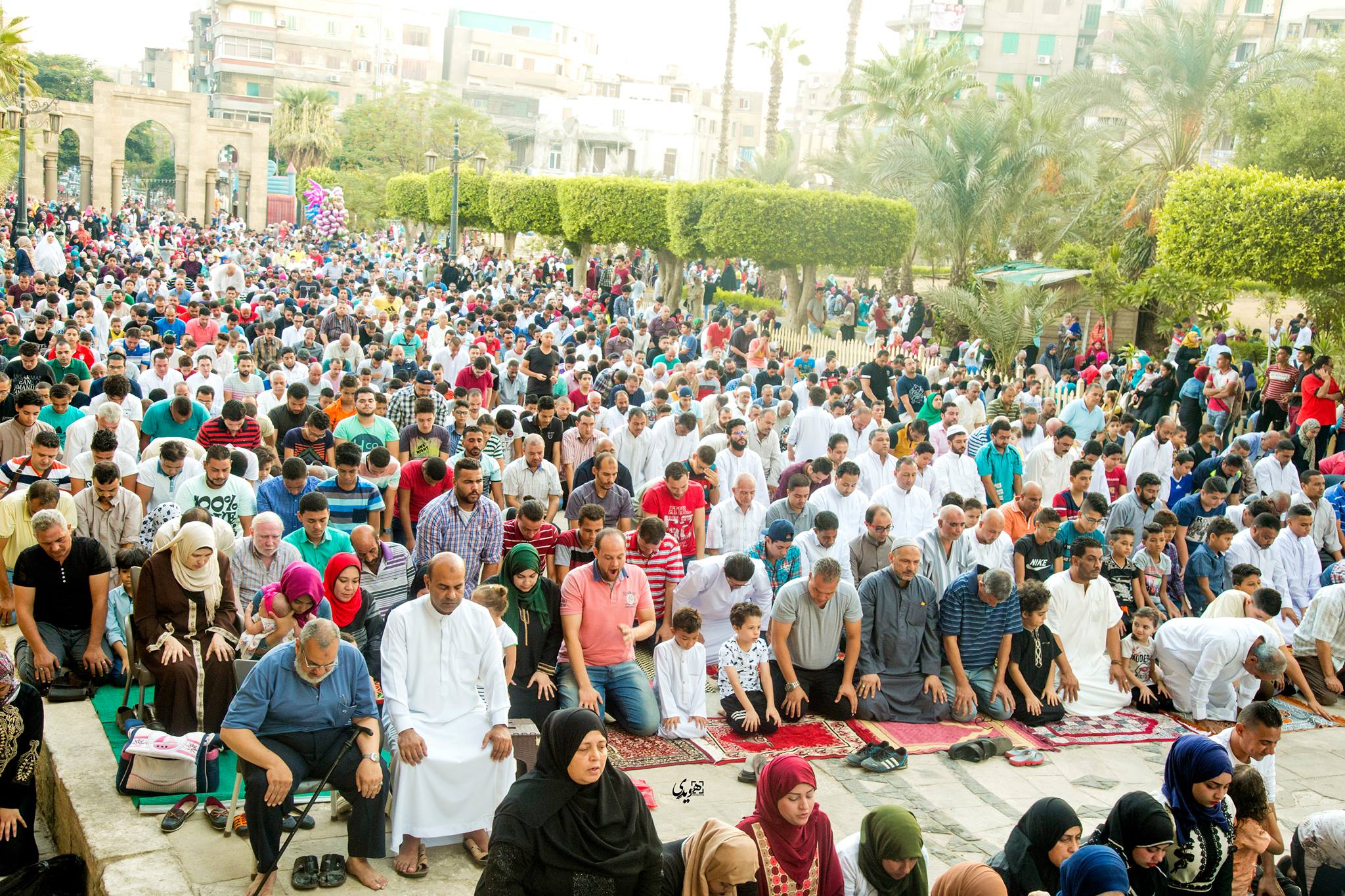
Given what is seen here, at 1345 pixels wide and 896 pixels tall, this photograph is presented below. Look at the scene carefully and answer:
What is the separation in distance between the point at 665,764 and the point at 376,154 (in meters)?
54.3

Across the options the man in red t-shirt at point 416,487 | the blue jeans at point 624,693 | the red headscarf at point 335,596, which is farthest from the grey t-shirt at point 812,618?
the man in red t-shirt at point 416,487

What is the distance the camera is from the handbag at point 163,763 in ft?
19.5

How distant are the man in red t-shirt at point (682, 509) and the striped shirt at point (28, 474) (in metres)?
4.15

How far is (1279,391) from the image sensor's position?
1517 cm

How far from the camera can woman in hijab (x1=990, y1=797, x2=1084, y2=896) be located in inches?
186

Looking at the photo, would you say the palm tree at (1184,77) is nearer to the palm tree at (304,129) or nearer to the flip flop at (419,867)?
the flip flop at (419,867)

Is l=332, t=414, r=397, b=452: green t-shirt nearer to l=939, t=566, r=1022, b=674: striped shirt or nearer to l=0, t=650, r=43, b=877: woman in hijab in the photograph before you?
l=0, t=650, r=43, b=877: woman in hijab

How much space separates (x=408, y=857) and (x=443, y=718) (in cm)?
65

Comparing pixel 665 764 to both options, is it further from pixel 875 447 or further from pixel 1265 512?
pixel 1265 512

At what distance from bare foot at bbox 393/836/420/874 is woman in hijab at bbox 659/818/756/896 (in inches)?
62.6

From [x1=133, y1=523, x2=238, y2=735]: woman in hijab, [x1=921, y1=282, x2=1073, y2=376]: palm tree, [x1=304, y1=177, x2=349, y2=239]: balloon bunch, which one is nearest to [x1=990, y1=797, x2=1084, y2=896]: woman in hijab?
[x1=133, y1=523, x2=238, y2=735]: woman in hijab

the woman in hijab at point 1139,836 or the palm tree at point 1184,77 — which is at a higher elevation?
the palm tree at point 1184,77

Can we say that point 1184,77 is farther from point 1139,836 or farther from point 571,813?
point 571,813

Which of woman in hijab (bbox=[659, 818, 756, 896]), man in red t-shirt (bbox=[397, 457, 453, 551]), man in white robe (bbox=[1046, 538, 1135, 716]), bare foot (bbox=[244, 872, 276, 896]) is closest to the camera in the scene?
woman in hijab (bbox=[659, 818, 756, 896])
